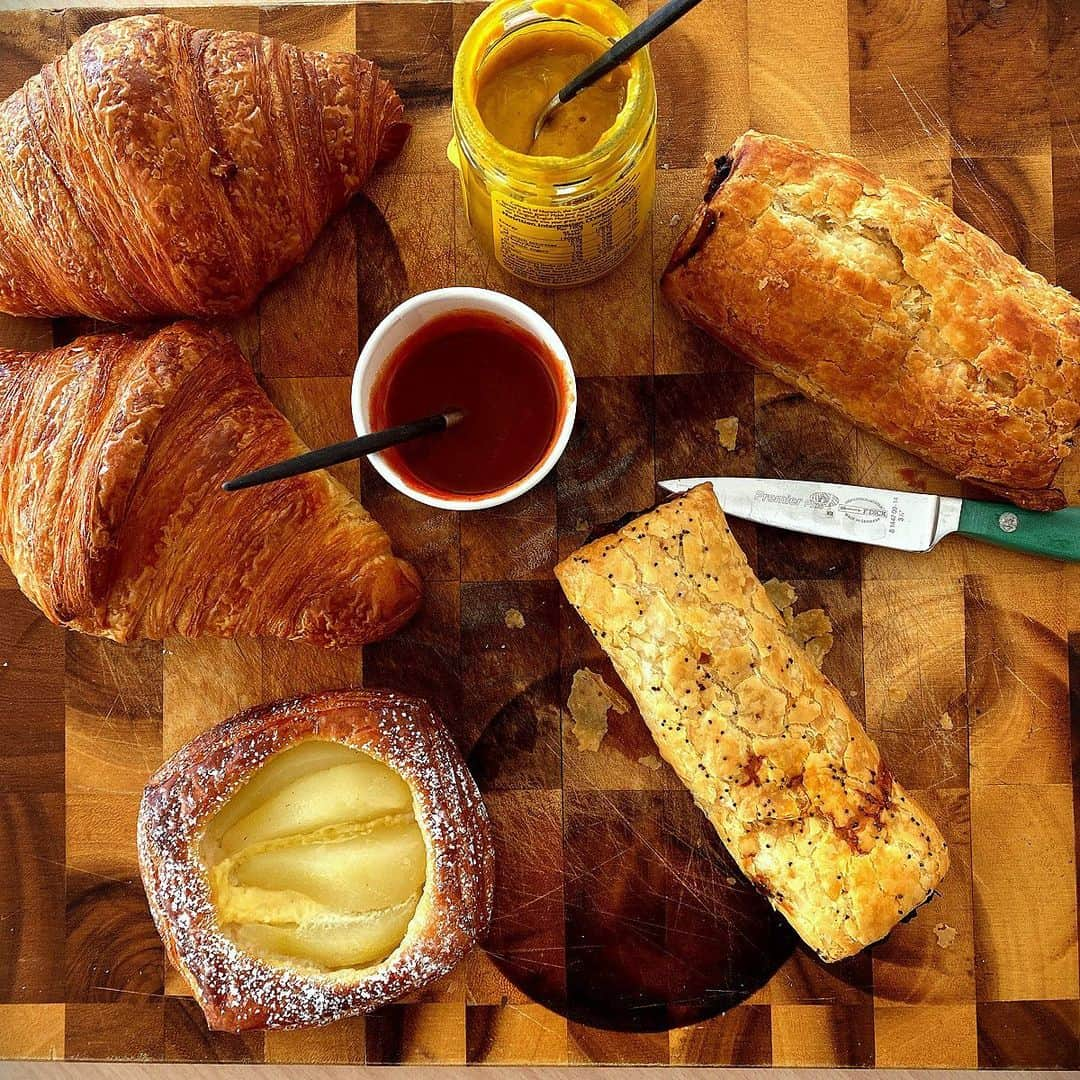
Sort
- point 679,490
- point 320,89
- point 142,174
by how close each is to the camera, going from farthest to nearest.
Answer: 1. point 679,490
2. point 320,89
3. point 142,174

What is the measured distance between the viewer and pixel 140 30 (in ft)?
5.62

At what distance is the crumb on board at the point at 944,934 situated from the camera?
6.54ft

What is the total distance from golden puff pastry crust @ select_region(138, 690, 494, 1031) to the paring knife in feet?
2.39

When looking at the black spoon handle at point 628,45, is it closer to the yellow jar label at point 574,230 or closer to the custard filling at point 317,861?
the yellow jar label at point 574,230

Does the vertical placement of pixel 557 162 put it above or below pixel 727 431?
above

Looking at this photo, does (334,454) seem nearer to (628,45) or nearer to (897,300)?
(628,45)

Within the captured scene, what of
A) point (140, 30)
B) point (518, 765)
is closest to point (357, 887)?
point (518, 765)

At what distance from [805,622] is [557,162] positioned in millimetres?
1023

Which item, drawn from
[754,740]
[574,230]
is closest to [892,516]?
[754,740]

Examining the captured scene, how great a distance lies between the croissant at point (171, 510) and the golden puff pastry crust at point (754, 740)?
0.46 m

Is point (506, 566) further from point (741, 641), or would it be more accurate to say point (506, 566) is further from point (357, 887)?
point (357, 887)

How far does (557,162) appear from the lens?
150 centimetres

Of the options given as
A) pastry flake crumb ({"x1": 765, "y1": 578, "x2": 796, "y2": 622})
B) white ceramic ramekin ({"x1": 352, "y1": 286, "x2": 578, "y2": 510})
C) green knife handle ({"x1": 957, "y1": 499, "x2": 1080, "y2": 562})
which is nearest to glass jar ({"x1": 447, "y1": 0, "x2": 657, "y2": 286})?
white ceramic ramekin ({"x1": 352, "y1": 286, "x2": 578, "y2": 510})

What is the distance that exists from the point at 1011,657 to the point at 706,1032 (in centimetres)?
96
